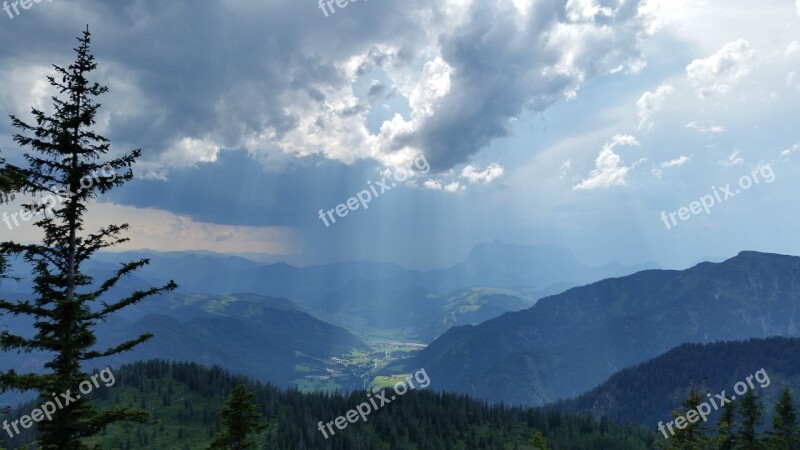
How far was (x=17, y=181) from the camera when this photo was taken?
19.0m

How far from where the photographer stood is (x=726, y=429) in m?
60.6

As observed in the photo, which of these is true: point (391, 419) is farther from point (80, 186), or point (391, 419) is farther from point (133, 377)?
point (80, 186)

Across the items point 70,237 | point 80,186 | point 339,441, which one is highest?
point 80,186

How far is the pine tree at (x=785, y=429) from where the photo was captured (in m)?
59.3

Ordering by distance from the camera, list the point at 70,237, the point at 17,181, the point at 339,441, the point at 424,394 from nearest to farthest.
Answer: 1. the point at 17,181
2. the point at 70,237
3. the point at 339,441
4. the point at 424,394

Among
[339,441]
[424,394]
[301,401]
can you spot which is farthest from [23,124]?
[424,394]

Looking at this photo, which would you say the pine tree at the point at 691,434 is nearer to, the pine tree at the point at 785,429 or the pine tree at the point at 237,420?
the pine tree at the point at 785,429

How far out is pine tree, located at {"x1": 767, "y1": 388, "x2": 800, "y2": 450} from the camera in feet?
195

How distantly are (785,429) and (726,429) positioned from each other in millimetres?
7984

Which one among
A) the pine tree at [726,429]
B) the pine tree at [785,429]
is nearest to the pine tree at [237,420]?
the pine tree at [726,429]

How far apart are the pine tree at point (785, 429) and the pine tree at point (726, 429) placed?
4.30 metres

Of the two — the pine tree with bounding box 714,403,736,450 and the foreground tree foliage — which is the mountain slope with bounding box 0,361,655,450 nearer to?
the pine tree with bounding box 714,403,736,450

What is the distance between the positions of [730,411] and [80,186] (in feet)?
274

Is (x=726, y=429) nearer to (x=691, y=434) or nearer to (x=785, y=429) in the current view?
(x=785, y=429)
